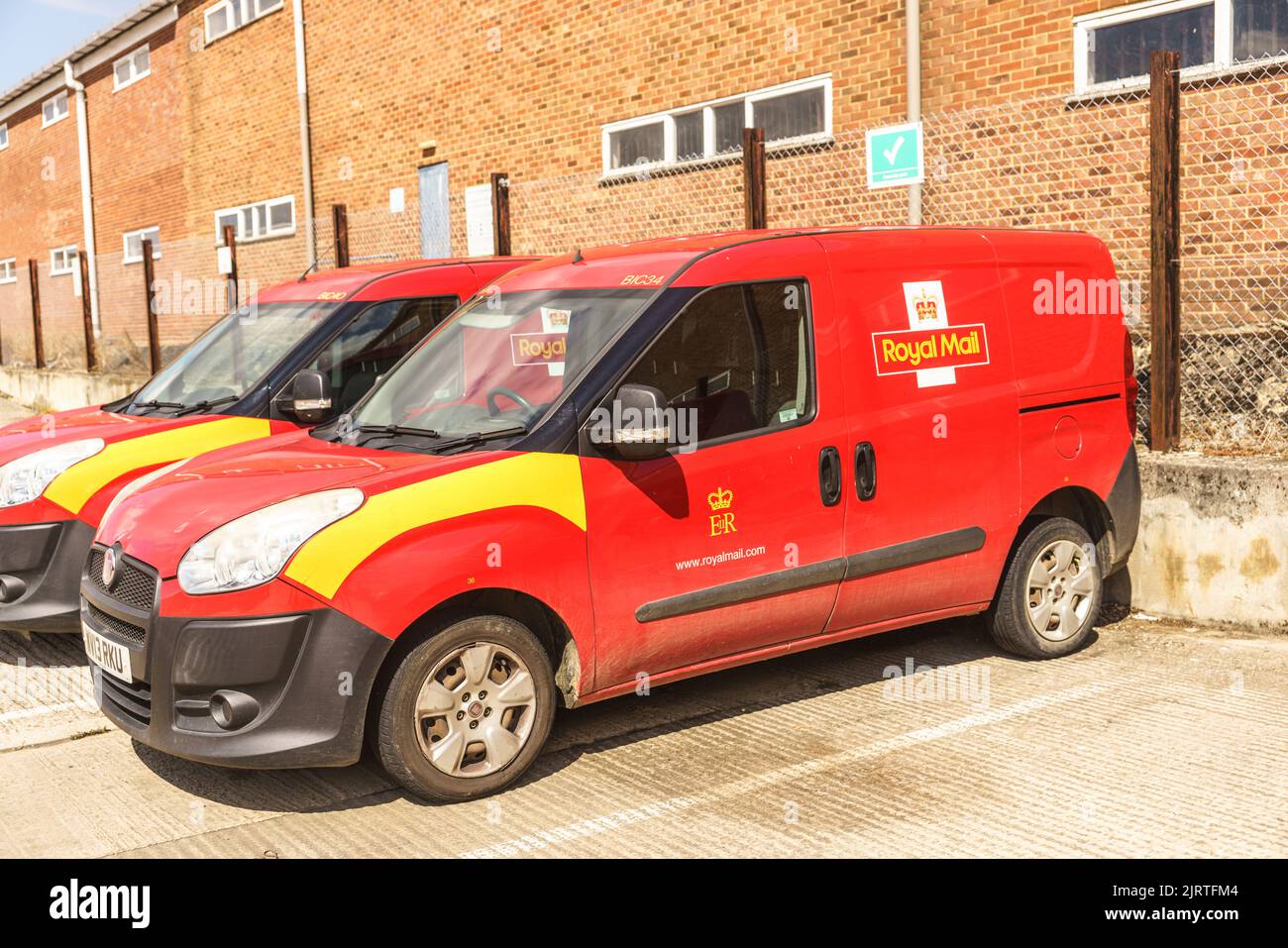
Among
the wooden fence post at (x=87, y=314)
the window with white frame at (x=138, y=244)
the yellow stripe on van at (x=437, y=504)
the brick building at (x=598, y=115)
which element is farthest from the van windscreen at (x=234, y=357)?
the window with white frame at (x=138, y=244)

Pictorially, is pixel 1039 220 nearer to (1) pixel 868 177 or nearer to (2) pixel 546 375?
(1) pixel 868 177

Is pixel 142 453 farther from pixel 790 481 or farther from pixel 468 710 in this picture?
pixel 790 481

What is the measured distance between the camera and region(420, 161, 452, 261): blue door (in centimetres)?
1702

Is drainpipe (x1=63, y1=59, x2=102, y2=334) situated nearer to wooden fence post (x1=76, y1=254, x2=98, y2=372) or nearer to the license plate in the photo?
wooden fence post (x1=76, y1=254, x2=98, y2=372)

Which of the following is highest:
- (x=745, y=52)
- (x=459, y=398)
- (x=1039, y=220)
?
(x=745, y=52)

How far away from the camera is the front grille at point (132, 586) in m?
4.72

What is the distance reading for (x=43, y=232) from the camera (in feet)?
110

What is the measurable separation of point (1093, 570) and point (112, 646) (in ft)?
14.9

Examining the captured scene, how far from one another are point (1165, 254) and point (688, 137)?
6901mm

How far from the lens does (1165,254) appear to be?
24.7 feet

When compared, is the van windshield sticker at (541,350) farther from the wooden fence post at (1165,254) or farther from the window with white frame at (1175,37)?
the window with white frame at (1175,37)

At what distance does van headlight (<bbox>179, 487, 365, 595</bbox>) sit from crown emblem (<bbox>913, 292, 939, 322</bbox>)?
2.64 meters

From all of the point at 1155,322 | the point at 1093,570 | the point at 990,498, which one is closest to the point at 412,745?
the point at 990,498

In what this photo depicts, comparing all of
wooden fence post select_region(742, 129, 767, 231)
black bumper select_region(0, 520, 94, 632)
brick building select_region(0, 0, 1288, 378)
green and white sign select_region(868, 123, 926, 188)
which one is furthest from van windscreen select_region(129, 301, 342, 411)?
brick building select_region(0, 0, 1288, 378)
